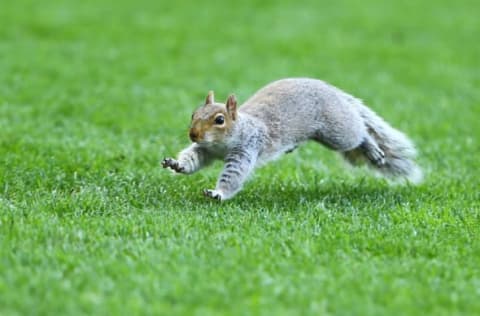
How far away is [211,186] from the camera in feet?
23.1

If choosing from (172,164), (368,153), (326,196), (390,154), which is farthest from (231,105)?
(390,154)

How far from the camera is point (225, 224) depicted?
222 inches

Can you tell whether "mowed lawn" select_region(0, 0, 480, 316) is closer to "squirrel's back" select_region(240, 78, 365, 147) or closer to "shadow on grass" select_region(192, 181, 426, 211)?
"shadow on grass" select_region(192, 181, 426, 211)

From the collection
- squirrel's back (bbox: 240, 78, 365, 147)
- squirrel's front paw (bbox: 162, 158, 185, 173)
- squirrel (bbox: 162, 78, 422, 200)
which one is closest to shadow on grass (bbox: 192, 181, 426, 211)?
squirrel (bbox: 162, 78, 422, 200)

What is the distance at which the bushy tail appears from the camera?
24.0 feet

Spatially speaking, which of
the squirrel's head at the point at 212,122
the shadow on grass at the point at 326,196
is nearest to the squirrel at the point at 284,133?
the squirrel's head at the point at 212,122

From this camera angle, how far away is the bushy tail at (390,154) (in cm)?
733

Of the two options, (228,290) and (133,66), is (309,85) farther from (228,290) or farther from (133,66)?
(133,66)

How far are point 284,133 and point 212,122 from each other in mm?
765

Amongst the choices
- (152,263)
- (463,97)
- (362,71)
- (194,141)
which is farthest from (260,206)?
(362,71)

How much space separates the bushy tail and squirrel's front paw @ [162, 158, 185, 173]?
170cm

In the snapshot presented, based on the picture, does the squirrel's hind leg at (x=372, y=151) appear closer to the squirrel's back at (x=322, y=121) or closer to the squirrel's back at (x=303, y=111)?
the squirrel's back at (x=322, y=121)

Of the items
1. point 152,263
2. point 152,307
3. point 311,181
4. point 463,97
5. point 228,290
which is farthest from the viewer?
point 463,97

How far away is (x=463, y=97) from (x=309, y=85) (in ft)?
15.8
